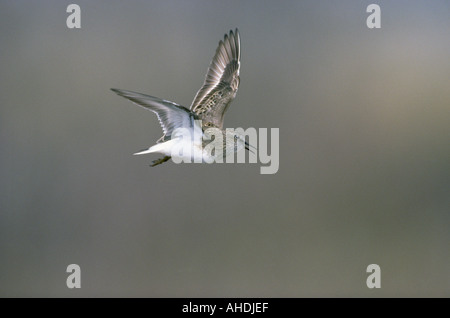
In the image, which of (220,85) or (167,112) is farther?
(220,85)

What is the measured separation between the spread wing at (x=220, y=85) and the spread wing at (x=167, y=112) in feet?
0.72

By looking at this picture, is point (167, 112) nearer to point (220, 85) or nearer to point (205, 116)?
point (205, 116)

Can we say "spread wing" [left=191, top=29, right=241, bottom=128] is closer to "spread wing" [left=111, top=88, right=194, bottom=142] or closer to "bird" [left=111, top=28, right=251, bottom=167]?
"bird" [left=111, top=28, right=251, bottom=167]

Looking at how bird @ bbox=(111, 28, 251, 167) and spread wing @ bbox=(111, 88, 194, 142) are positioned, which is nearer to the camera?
spread wing @ bbox=(111, 88, 194, 142)

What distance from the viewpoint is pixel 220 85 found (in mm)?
2211

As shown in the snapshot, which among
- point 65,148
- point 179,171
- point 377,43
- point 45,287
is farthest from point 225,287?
point 377,43

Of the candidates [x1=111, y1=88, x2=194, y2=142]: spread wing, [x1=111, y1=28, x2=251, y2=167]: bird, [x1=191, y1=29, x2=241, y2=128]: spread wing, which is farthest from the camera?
[x1=191, y1=29, x2=241, y2=128]: spread wing

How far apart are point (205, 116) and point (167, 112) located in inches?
12.4

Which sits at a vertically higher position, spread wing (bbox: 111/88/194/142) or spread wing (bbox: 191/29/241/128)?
spread wing (bbox: 191/29/241/128)

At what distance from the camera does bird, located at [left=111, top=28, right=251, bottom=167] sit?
1.75m

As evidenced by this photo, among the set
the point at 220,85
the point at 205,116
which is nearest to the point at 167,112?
the point at 205,116

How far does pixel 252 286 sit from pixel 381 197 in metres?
1.06

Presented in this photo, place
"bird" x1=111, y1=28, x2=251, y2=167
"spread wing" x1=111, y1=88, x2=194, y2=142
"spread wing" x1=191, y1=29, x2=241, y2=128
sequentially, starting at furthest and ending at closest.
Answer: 1. "spread wing" x1=191, y1=29, x2=241, y2=128
2. "bird" x1=111, y1=28, x2=251, y2=167
3. "spread wing" x1=111, y1=88, x2=194, y2=142

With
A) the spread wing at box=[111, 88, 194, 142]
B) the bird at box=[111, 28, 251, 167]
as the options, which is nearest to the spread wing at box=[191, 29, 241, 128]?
the bird at box=[111, 28, 251, 167]
